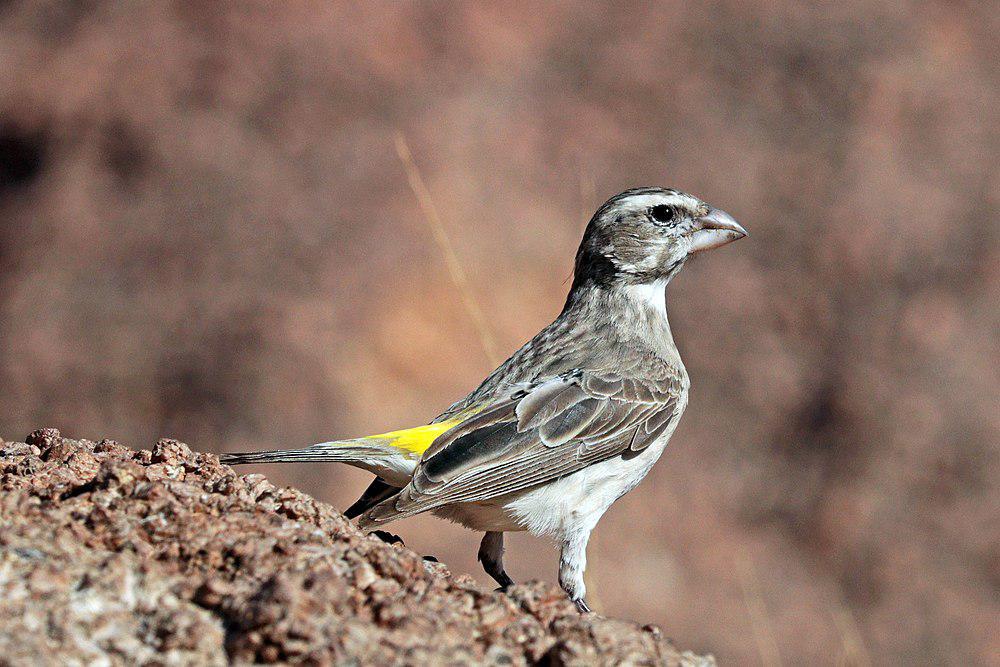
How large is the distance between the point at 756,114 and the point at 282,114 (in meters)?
3.75

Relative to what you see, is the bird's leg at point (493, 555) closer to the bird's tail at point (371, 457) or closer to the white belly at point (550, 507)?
the white belly at point (550, 507)

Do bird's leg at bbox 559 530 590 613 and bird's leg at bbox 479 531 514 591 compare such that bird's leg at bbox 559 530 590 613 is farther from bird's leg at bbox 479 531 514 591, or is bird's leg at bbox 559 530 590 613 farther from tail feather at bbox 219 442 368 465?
tail feather at bbox 219 442 368 465

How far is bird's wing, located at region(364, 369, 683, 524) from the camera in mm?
4840

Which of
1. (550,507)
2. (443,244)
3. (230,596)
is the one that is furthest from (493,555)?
(443,244)

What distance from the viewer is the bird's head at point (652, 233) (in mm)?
6066

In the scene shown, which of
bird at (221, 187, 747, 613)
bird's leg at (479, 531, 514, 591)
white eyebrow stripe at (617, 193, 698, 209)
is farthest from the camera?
white eyebrow stripe at (617, 193, 698, 209)

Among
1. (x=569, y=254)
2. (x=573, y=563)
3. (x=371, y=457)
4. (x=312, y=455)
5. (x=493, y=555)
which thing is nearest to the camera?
(x=312, y=455)

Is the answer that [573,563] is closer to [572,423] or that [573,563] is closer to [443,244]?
[572,423]

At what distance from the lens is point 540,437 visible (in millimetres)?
5219

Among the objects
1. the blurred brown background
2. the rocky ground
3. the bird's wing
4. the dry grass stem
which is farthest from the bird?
the blurred brown background

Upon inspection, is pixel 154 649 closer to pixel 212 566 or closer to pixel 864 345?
pixel 212 566

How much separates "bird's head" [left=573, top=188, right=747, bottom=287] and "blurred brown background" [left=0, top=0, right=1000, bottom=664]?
260cm

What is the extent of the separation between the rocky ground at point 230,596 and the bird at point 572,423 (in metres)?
1.28

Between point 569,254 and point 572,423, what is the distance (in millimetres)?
4234
